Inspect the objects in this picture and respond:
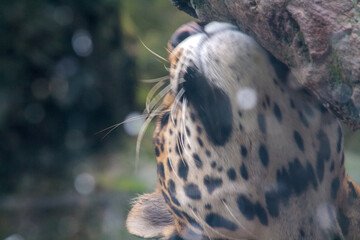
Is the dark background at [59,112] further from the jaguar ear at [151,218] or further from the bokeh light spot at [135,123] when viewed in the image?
the jaguar ear at [151,218]

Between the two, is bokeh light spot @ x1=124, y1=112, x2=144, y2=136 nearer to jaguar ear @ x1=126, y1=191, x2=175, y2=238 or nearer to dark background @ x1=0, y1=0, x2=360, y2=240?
jaguar ear @ x1=126, y1=191, x2=175, y2=238

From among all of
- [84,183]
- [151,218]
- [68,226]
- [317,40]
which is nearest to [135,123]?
[151,218]

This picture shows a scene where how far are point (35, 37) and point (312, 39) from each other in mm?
4325

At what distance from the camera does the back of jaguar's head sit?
52.9 inches

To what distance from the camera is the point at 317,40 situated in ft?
3.88

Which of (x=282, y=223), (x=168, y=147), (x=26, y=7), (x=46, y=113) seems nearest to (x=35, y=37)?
(x=26, y=7)

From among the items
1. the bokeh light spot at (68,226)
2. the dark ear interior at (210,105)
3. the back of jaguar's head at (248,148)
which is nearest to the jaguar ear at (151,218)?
the back of jaguar's head at (248,148)

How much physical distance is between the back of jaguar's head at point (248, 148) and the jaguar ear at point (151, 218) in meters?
0.22

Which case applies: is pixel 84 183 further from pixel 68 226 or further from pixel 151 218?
pixel 151 218

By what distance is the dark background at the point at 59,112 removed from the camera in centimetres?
454

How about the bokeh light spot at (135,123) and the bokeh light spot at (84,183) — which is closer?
the bokeh light spot at (135,123)

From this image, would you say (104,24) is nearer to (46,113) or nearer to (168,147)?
(46,113)

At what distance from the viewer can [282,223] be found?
145 cm

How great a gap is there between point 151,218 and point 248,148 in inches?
23.4
